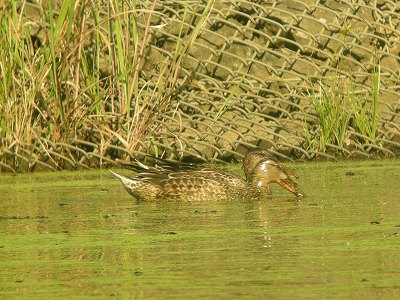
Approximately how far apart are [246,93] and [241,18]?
1.49 meters

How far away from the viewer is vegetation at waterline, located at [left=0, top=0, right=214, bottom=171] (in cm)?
1181

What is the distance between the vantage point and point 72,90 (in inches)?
488

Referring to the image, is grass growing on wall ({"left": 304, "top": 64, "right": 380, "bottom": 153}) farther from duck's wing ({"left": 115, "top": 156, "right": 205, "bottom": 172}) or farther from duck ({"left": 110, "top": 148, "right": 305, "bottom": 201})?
duck's wing ({"left": 115, "top": 156, "right": 205, "bottom": 172})

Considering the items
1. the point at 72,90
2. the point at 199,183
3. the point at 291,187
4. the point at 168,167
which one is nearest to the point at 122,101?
the point at 72,90

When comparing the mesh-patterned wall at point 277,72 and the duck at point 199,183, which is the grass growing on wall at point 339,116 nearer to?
the mesh-patterned wall at point 277,72

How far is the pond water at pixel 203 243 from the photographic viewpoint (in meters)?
6.08

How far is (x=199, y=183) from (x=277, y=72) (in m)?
3.90

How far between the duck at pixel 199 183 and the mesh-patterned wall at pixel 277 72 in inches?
72.2

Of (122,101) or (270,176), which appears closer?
(270,176)

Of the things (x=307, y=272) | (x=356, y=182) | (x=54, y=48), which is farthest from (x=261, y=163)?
(x=307, y=272)

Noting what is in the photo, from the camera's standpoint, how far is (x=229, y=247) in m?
7.29

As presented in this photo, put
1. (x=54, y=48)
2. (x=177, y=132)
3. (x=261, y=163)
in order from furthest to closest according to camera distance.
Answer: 1. (x=177, y=132)
2. (x=54, y=48)
3. (x=261, y=163)

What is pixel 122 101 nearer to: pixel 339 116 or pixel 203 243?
pixel 339 116

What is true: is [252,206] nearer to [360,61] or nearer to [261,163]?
[261,163]
